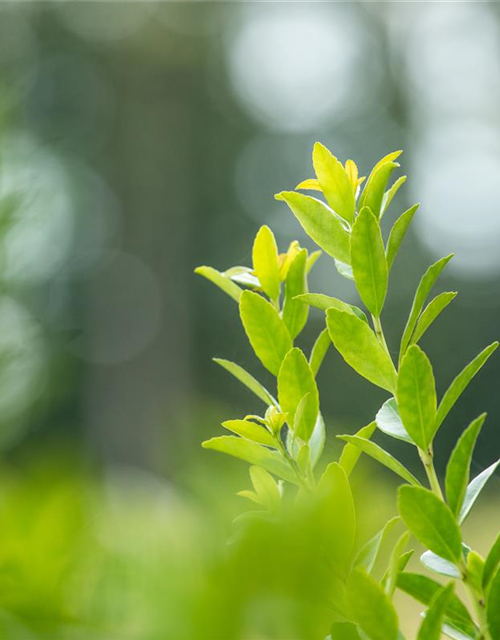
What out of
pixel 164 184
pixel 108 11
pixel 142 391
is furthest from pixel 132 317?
pixel 108 11

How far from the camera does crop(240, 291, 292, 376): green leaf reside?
10.2 inches

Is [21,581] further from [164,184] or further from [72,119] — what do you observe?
[164,184]

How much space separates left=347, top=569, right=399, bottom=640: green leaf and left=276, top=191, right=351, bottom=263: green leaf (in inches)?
4.8

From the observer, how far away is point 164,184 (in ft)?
27.1

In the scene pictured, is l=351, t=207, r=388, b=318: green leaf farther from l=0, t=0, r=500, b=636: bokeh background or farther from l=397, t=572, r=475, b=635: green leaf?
l=0, t=0, r=500, b=636: bokeh background

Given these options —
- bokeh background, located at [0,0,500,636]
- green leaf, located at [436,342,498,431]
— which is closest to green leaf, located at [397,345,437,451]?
green leaf, located at [436,342,498,431]

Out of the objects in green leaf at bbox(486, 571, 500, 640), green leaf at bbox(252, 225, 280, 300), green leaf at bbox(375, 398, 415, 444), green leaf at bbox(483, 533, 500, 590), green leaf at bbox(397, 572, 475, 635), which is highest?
green leaf at bbox(252, 225, 280, 300)

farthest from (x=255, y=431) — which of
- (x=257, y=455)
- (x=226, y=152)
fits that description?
(x=226, y=152)

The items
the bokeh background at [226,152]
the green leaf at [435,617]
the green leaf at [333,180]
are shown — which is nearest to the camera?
the green leaf at [435,617]

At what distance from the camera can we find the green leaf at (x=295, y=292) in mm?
291

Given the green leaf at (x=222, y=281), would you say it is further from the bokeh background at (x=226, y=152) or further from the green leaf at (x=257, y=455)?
the bokeh background at (x=226, y=152)

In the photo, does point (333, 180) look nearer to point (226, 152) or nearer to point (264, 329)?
point (264, 329)

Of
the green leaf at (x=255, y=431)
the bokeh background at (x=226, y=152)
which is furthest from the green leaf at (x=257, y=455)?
the bokeh background at (x=226, y=152)

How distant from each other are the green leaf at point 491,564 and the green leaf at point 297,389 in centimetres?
7
